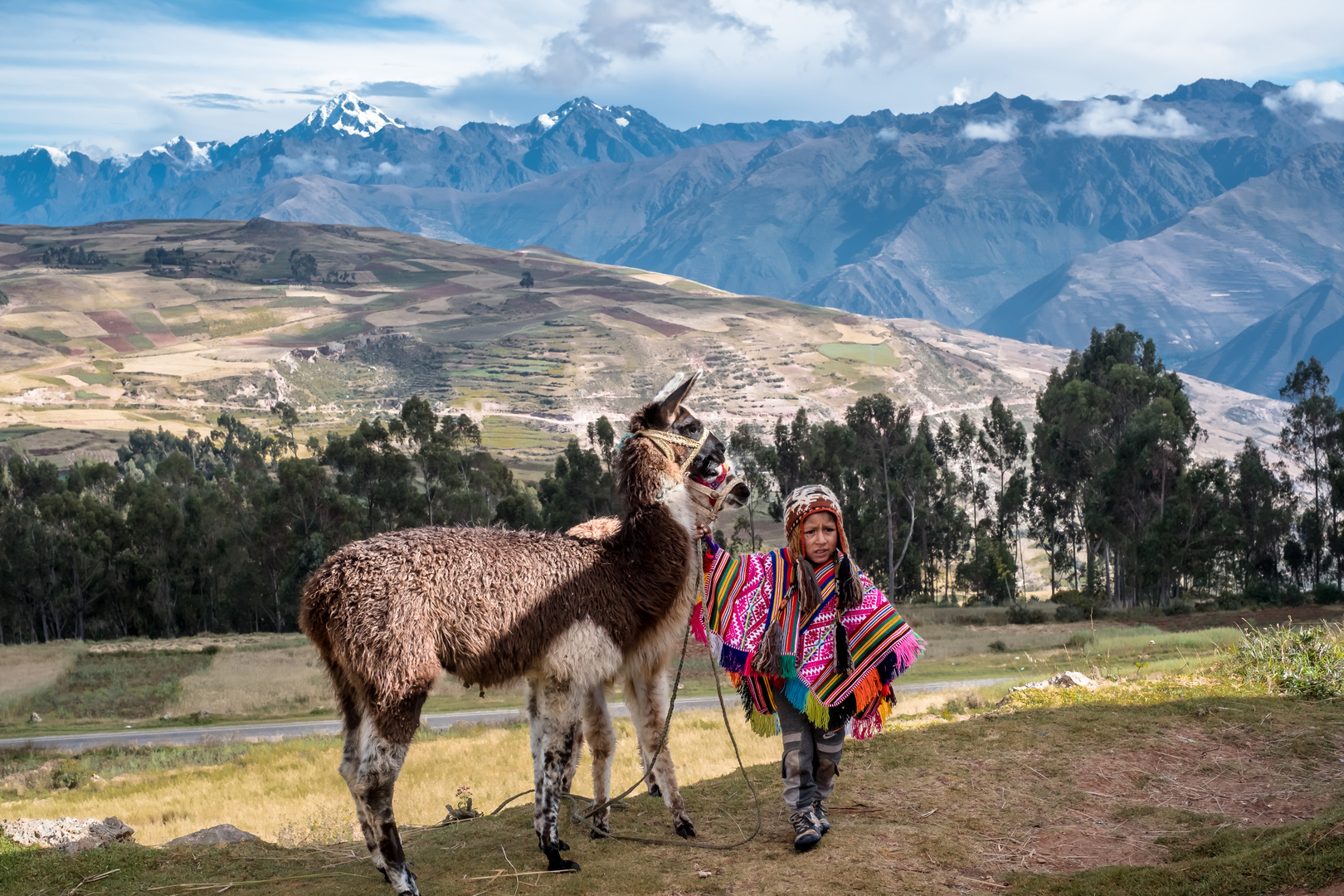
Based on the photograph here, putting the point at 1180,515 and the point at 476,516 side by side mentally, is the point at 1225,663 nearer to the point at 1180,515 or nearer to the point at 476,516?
the point at 1180,515

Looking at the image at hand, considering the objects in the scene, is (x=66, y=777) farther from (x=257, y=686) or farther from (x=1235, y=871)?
(x=257, y=686)

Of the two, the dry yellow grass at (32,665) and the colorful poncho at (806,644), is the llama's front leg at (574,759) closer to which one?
the colorful poncho at (806,644)

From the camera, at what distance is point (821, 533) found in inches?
289

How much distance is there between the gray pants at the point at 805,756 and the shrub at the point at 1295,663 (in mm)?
6669

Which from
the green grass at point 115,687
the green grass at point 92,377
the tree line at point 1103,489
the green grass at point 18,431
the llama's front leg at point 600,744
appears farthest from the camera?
the green grass at point 92,377

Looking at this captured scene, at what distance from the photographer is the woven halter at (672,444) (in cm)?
757

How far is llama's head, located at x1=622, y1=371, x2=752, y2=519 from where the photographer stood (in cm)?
755

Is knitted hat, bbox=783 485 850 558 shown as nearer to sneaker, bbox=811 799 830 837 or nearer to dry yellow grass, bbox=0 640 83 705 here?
sneaker, bbox=811 799 830 837

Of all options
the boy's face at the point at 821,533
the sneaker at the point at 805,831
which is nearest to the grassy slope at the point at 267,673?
the sneaker at the point at 805,831

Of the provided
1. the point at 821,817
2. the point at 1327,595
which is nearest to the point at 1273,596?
the point at 1327,595

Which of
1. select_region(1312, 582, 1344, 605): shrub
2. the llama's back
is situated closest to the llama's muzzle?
the llama's back

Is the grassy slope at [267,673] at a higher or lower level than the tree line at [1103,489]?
lower

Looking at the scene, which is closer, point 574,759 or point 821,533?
point 821,533

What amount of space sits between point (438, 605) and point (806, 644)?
8.51ft
